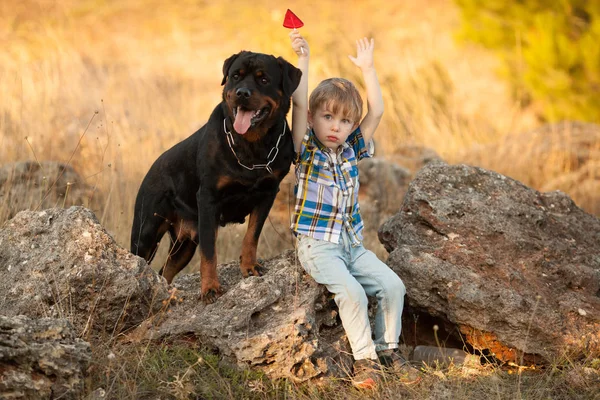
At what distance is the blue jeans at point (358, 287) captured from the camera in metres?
3.70

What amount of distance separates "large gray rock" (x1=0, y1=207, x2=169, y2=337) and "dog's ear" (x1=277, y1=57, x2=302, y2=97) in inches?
49.2

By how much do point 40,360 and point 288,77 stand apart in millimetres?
1979

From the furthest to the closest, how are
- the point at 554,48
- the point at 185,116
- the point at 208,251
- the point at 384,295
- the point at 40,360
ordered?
the point at 554,48, the point at 185,116, the point at 208,251, the point at 384,295, the point at 40,360

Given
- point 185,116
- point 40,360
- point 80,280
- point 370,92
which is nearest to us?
point 40,360

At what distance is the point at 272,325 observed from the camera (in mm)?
3672

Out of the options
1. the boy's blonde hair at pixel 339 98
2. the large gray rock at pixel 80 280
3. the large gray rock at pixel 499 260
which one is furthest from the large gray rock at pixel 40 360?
the large gray rock at pixel 499 260

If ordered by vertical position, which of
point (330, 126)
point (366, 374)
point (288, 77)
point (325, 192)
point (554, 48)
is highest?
point (554, 48)

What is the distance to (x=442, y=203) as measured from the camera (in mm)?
4395

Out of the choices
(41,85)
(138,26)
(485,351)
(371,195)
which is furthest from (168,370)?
(138,26)

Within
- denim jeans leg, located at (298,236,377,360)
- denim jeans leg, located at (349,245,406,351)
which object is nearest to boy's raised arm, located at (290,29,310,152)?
denim jeans leg, located at (298,236,377,360)

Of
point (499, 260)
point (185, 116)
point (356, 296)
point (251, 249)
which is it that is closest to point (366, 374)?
point (356, 296)

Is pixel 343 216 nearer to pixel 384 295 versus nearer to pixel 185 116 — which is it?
pixel 384 295

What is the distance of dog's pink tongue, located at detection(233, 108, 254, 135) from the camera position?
380 cm

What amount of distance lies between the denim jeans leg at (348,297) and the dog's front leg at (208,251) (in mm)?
553
